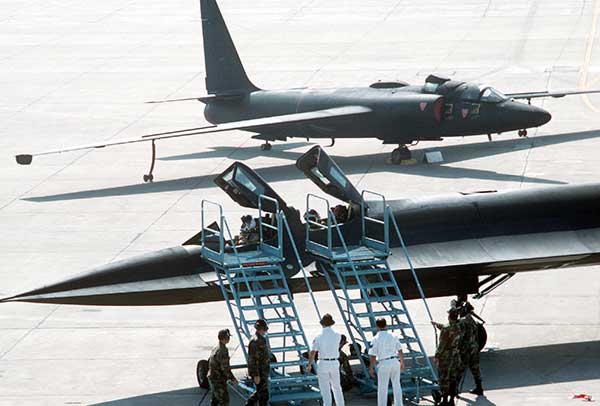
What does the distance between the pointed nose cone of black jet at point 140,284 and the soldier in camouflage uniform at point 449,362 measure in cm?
362

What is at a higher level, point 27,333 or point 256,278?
point 256,278

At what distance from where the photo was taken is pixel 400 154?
111 ft

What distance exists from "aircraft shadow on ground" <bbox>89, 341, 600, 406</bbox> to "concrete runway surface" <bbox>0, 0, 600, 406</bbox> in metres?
0.04

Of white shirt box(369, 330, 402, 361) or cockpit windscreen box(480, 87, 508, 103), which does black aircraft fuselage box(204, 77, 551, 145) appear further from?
white shirt box(369, 330, 402, 361)

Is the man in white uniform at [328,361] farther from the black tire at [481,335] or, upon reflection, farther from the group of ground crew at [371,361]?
the black tire at [481,335]

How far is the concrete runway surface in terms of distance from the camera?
19.8 metres

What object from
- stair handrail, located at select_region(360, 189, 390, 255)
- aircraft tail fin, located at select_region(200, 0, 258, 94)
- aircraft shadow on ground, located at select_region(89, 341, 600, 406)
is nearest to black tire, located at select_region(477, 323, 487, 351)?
aircraft shadow on ground, located at select_region(89, 341, 600, 406)

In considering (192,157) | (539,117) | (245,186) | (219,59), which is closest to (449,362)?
(245,186)

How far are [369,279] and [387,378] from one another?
2.99m

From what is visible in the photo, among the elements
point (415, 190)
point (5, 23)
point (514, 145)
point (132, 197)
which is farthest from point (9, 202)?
point (5, 23)

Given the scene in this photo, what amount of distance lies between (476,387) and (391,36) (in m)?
35.2

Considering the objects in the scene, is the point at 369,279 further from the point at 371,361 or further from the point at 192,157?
the point at 192,157

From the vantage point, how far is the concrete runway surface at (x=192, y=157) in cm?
1975

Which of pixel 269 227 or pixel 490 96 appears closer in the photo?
pixel 269 227
